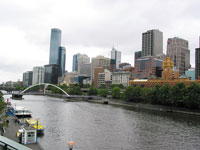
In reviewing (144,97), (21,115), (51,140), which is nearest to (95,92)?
(144,97)

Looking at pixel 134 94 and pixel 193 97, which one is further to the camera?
pixel 134 94

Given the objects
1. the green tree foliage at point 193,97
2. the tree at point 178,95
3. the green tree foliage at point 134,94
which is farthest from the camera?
the green tree foliage at point 134,94

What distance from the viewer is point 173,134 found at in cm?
4462

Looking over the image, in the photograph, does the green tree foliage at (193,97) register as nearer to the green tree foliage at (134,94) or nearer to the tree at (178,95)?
the tree at (178,95)

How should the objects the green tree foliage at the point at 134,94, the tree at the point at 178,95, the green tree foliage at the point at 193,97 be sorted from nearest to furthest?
the green tree foliage at the point at 193,97, the tree at the point at 178,95, the green tree foliage at the point at 134,94

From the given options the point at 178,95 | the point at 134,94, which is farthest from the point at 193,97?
the point at 134,94

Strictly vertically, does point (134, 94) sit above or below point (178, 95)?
below

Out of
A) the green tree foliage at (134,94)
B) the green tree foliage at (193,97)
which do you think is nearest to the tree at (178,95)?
the green tree foliage at (193,97)

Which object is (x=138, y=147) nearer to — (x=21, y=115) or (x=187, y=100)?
(x=21, y=115)

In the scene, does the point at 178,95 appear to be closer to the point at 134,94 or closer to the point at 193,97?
the point at 193,97

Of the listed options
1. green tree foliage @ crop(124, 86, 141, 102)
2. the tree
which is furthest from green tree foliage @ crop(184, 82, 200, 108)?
green tree foliage @ crop(124, 86, 141, 102)

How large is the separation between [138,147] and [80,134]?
1263 centimetres

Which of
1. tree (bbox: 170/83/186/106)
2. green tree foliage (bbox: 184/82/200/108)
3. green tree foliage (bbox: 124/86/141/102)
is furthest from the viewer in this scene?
green tree foliage (bbox: 124/86/141/102)

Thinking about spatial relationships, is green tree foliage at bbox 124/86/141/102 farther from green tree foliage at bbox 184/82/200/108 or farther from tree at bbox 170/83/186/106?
green tree foliage at bbox 184/82/200/108
